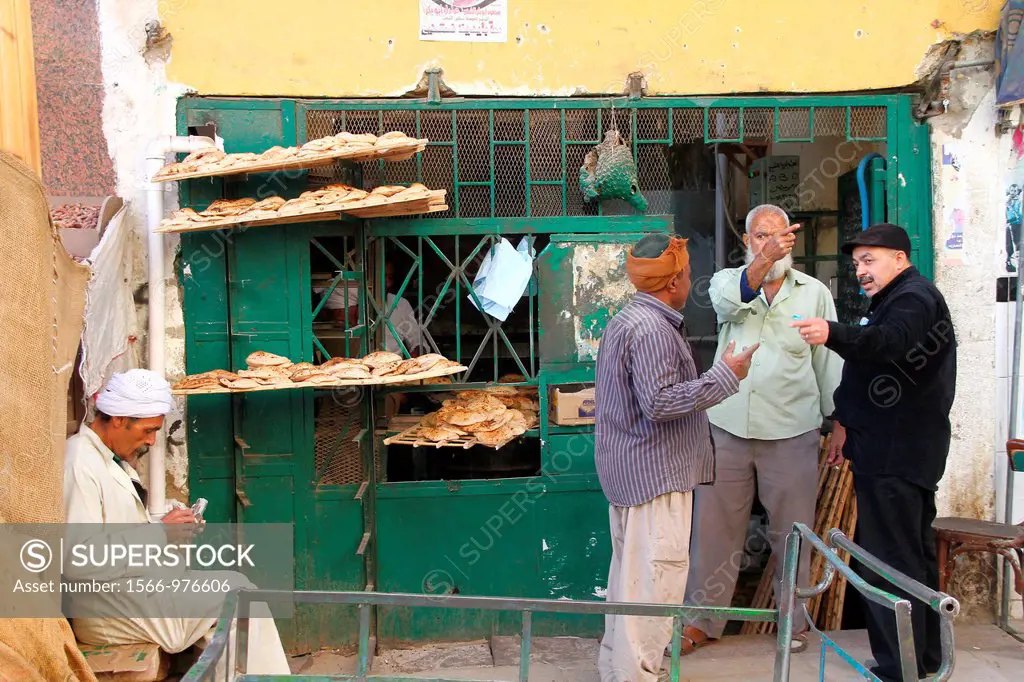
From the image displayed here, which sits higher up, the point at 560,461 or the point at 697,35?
the point at 697,35

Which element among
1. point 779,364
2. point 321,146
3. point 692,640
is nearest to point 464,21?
point 321,146

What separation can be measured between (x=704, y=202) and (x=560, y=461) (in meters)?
4.02

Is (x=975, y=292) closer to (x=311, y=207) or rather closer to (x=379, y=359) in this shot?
(x=379, y=359)

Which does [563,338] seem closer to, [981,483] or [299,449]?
[299,449]

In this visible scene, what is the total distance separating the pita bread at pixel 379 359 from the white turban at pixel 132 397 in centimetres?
102

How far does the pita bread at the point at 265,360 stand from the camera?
167 inches

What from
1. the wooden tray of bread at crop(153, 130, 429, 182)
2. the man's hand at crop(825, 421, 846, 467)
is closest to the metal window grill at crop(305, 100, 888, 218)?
the wooden tray of bread at crop(153, 130, 429, 182)

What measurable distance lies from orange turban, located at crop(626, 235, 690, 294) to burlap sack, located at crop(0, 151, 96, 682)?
2.11 metres

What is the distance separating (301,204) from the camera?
4055 millimetres

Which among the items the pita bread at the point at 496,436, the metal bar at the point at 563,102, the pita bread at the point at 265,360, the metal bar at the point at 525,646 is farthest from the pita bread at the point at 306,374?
the metal bar at the point at 525,646

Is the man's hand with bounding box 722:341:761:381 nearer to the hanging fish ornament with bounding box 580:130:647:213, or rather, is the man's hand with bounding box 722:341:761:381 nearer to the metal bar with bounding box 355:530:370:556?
the hanging fish ornament with bounding box 580:130:647:213

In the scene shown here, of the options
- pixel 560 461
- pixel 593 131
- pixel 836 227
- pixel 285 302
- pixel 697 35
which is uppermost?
pixel 697 35

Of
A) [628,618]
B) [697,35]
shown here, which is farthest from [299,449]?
[697,35]

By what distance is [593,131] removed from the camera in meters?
4.69
